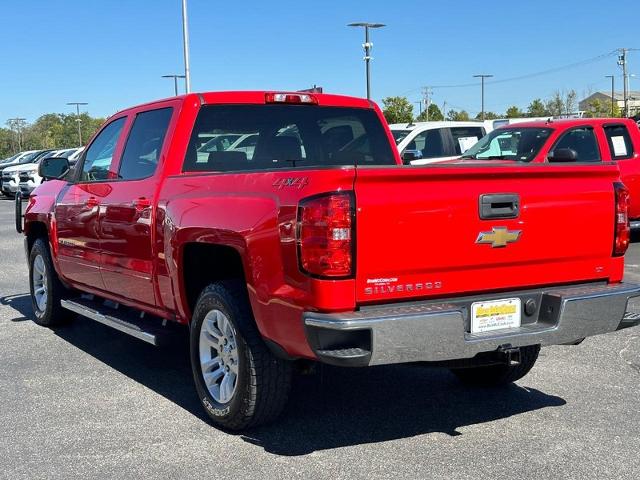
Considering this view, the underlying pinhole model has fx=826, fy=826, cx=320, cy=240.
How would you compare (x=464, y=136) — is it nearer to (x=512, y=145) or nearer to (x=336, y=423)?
(x=512, y=145)

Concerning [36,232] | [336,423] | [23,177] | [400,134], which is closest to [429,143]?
[400,134]

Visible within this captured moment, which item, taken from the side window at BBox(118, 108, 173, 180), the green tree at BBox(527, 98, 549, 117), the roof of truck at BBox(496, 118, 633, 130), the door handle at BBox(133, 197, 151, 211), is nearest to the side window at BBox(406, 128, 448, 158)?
the roof of truck at BBox(496, 118, 633, 130)

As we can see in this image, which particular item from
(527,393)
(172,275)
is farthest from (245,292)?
(527,393)

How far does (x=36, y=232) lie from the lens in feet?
25.5

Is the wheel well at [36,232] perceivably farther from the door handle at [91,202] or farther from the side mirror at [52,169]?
the door handle at [91,202]

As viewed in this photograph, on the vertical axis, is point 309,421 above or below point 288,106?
below

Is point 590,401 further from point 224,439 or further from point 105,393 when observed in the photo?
point 105,393

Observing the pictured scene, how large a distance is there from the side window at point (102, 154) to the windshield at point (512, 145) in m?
6.72

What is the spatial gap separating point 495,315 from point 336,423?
1.21 meters

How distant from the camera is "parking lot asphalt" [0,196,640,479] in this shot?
4.09m

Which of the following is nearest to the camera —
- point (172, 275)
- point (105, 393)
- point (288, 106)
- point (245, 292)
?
point (245, 292)

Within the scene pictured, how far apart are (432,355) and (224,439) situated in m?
1.34

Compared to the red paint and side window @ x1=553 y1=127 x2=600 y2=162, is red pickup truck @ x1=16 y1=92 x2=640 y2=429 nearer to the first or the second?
the red paint

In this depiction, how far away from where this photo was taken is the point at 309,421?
4793mm
